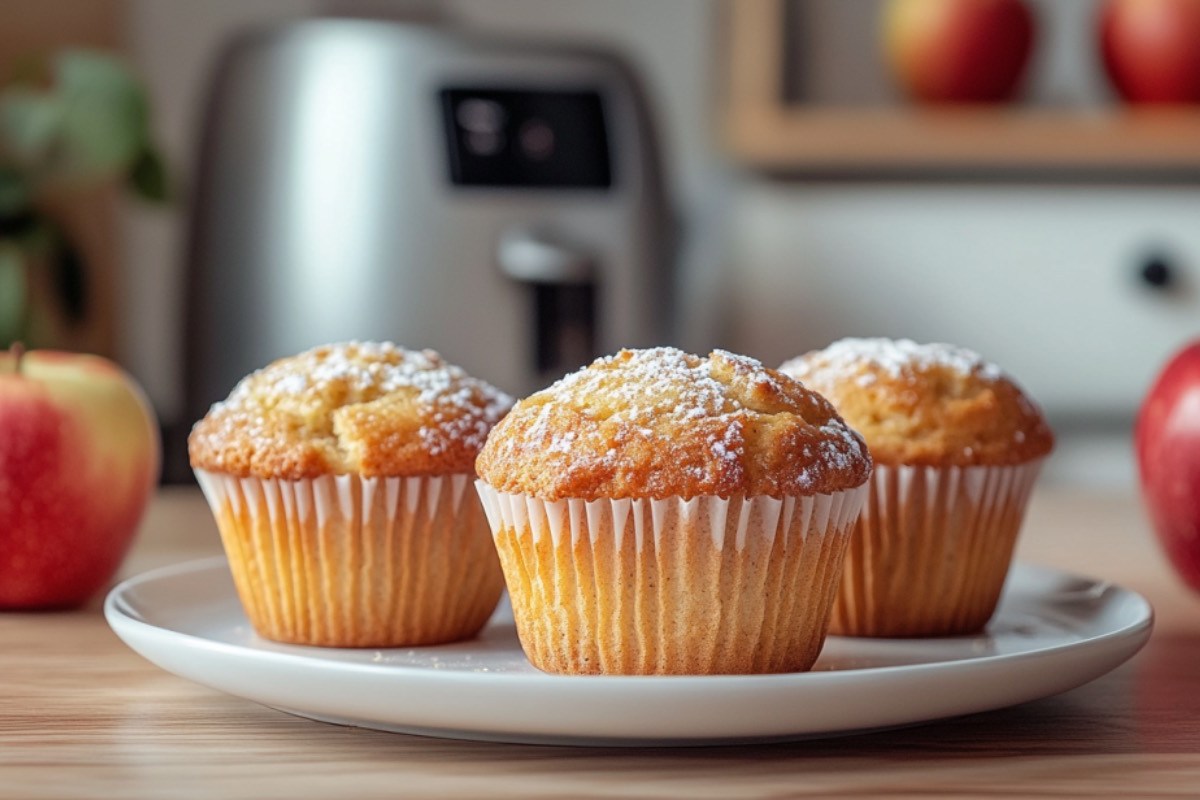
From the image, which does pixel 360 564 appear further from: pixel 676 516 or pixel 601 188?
pixel 601 188

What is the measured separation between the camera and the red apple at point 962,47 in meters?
2.23

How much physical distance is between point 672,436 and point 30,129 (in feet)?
5.44

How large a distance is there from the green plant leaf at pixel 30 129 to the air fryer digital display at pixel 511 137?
1.85 ft

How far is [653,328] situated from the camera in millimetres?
2180

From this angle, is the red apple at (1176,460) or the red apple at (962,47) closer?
the red apple at (1176,460)

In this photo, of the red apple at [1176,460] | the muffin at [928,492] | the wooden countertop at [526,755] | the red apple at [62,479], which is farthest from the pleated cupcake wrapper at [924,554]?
the red apple at [62,479]

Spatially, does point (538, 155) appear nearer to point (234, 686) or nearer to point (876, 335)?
point (876, 335)

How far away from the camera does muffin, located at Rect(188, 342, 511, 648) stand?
979mm

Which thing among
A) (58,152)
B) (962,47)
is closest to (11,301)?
(58,152)

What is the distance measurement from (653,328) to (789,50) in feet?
1.86

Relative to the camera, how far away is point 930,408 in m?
1.02

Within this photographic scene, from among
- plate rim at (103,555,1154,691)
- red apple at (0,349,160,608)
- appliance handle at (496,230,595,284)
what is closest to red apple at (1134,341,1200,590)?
plate rim at (103,555,1154,691)

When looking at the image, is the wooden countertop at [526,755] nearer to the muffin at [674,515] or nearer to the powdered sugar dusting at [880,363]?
the muffin at [674,515]

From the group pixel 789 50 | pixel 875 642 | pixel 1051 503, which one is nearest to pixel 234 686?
pixel 875 642
